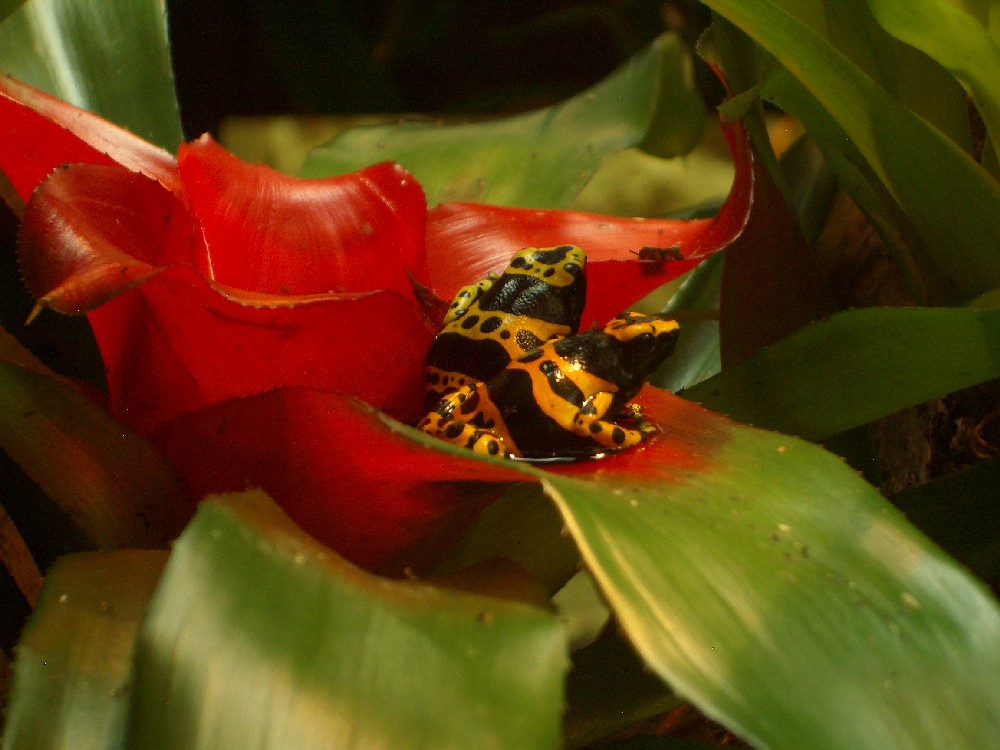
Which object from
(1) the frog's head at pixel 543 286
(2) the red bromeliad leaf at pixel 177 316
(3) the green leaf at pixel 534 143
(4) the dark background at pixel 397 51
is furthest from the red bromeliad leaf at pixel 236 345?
(4) the dark background at pixel 397 51

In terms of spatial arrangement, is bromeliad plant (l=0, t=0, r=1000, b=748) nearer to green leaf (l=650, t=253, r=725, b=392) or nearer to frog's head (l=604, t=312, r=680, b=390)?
frog's head (l=604, t=312, r=680, b=390)

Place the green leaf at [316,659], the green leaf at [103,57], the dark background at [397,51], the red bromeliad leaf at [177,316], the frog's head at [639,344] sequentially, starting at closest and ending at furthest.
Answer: the green leaf at [316,659], the red bromeliad leaf at [177,316], the frog's head at [639,344], the green leaf at [103,57], the dark background at [397,51]

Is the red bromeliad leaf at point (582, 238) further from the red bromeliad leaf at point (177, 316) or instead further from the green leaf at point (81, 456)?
the green leaf at point (81, 456)

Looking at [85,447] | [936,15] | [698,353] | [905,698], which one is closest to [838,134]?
[936,15]

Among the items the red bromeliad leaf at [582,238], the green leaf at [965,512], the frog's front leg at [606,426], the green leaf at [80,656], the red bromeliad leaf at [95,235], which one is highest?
the red bromeliad leaf at [95,235]

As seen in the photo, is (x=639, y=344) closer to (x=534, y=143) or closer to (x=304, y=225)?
(x=304, y=225)

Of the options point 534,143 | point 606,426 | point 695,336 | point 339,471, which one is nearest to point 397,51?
point 534,143
